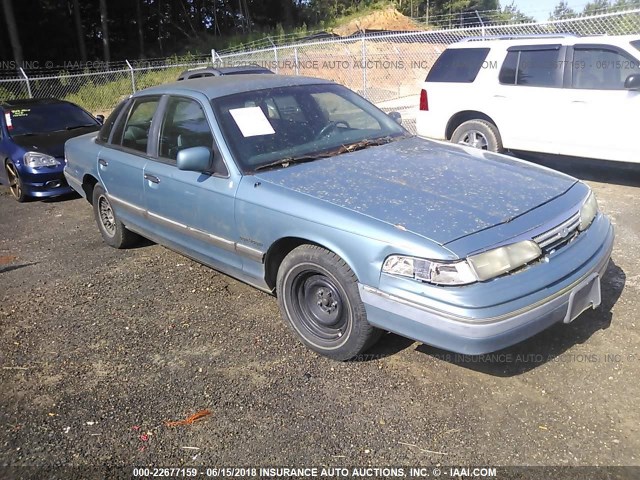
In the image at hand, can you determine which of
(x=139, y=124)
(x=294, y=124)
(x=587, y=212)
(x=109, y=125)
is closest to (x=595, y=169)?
(x=587, y=212)

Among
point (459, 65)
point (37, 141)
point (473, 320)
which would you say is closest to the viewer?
point (473, 320)

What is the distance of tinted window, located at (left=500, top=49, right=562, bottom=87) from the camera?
698 cm

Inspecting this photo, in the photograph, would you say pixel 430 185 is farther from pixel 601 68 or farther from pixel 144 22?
pixel 144 22

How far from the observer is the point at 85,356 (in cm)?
367

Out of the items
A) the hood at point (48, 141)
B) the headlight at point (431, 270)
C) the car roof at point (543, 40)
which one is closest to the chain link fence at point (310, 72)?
the car roof at point (543, 40)

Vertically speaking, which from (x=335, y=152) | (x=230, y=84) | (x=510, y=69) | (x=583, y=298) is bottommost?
(x=583, y=298)

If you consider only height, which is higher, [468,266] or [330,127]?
[330,127]

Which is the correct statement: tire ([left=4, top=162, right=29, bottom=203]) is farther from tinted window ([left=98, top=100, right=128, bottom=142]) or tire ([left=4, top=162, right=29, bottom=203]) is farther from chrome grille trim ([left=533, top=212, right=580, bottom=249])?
chrome grille trim ([left=533, top=212, right=580, bottom=249])

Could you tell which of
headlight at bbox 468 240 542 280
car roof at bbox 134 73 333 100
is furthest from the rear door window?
headlight at bbox 468 240 542 280

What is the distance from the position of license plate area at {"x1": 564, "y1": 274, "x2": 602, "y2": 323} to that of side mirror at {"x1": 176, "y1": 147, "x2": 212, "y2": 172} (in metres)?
2.41

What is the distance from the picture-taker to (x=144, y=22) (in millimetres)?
40000

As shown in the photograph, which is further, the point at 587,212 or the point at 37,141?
the point at 37,141

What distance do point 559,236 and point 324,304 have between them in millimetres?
1394

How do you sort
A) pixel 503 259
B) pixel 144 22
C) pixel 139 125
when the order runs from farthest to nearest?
pixel 144 22 → pixel 139 125 → pixel 503 259
